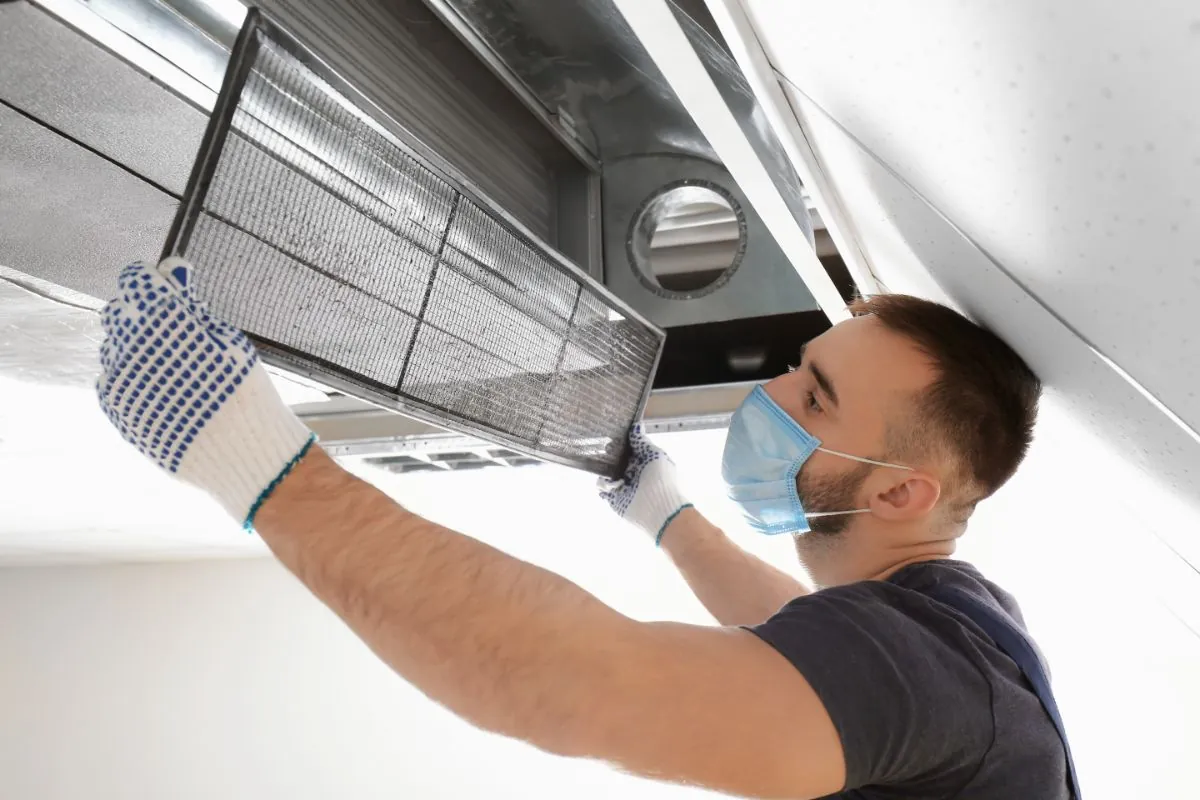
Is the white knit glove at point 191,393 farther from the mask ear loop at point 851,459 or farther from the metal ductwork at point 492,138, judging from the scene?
the mask ear loop at point 851,459

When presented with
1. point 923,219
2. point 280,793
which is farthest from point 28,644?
point 923,219

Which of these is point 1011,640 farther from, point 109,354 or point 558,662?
point 109,354

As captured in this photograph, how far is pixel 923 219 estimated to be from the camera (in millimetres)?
891

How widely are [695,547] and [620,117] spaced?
85cm

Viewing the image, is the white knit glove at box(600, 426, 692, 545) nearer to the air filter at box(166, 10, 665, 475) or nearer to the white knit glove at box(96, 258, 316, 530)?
the air filter at box(166, 10, 665, 475)

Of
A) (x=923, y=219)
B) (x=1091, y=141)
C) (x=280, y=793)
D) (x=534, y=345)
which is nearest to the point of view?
(x=1091, y=141)

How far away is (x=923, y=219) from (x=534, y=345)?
68cm

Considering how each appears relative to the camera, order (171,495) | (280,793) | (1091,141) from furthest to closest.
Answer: (280,793), (171,495), (1091,141)

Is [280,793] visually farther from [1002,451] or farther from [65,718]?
[1002,451]

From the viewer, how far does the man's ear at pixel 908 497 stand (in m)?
1.18

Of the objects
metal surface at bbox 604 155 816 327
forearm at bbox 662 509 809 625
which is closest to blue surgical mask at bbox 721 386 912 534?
forearm at bbox 662 509 809 625

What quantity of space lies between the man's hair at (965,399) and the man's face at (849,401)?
0.08ft

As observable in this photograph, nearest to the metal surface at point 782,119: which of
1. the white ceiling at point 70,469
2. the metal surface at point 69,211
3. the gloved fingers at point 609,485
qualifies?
the gloved fingers at point 609,485

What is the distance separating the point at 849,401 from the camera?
48.1 inches
